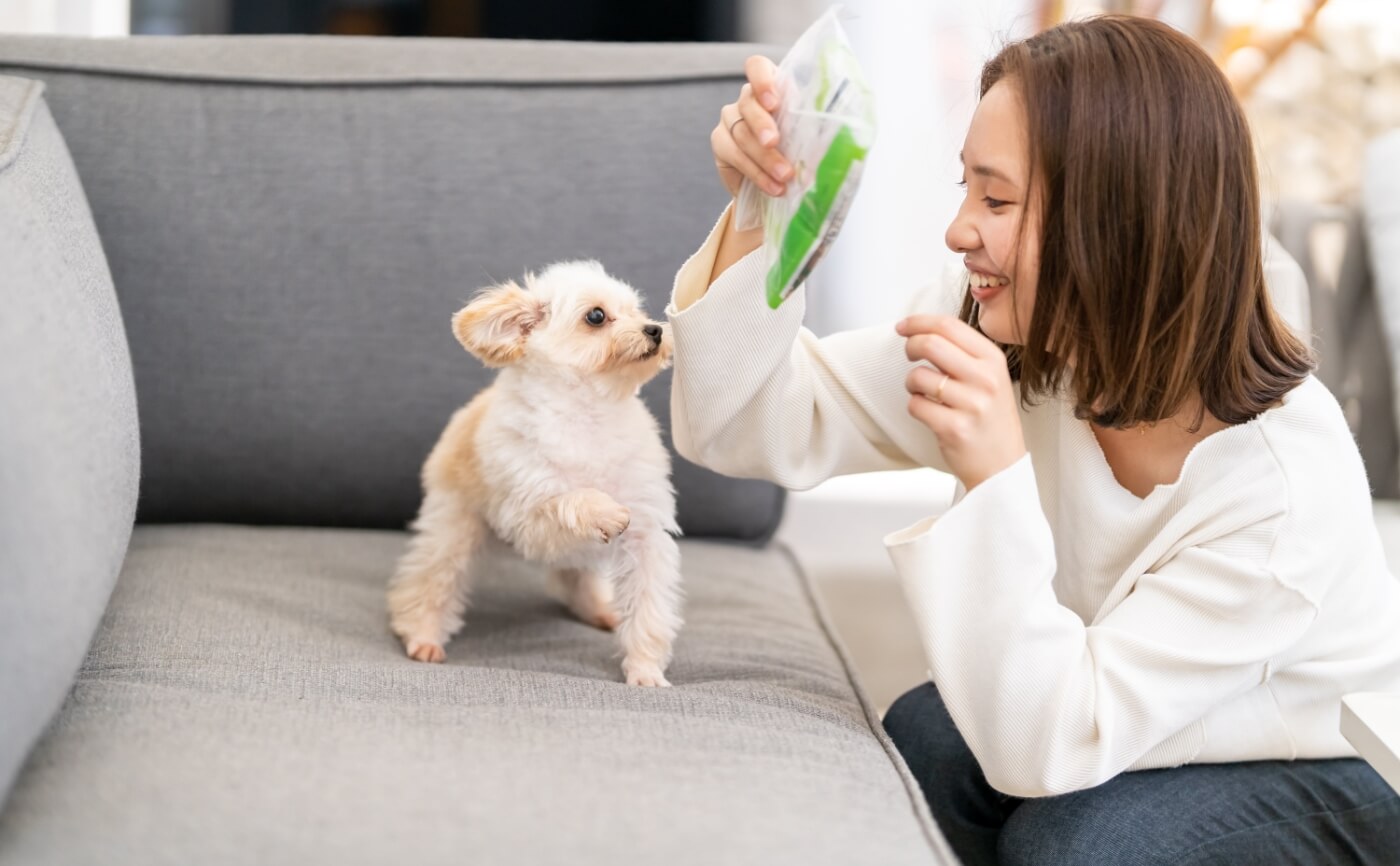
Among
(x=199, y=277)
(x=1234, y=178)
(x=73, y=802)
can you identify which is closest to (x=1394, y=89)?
(x=1234, y=178)

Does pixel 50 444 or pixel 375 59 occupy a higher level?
pixel 375 59

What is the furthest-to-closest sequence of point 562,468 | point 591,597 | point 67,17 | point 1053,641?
1. point 67,17
2. point 591,597
3. point 562,468
4. point 1053,641

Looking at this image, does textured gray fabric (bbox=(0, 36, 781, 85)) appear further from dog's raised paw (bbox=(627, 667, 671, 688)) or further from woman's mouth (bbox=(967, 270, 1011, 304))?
dog's raised paw (bbox=(627, 667, 671, 688))

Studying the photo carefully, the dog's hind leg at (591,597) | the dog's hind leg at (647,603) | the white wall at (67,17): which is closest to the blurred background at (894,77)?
the white wall at (67,17)

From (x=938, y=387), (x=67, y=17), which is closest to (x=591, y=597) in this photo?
(x=938, y=387)

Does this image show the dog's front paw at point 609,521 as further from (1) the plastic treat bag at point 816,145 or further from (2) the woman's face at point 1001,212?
(2) the woman's face at point 1001,212

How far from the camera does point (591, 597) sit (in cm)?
132

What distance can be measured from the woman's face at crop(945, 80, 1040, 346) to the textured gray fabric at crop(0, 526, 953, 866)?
1.29ft

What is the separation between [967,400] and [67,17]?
2.05m

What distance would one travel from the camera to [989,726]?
959 millimetres

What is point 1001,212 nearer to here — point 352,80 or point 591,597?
point 591,597

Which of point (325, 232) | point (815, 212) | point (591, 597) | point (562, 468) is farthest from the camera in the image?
point (325, 232)

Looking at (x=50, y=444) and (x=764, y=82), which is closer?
(x=50, y=444)

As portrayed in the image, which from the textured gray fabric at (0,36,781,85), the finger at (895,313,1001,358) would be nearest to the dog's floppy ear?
the finger at (895,313,1001,358)
